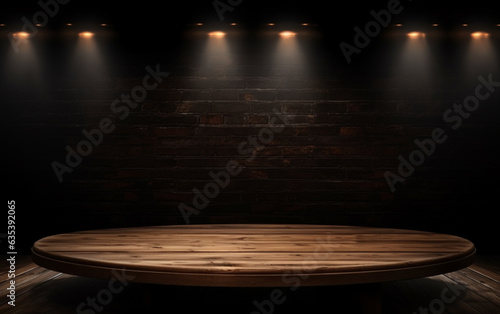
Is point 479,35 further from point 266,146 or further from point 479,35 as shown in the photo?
point 266,146

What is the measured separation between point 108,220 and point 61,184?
0.49 metres

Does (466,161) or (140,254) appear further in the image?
(466,161)

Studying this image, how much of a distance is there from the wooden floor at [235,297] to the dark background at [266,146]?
0.96 metres

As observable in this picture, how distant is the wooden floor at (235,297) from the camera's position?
7.09ft

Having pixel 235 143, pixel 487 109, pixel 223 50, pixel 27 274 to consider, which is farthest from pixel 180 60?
pixel 487 109

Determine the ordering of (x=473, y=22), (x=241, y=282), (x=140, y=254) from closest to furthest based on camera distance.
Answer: (x=241, y=282)
(x=140, y=254)
(x=473, y=22)

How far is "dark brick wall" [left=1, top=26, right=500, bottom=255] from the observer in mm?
3795

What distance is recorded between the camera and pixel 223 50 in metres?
3.87

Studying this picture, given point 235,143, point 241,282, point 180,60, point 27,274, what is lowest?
point 27,274

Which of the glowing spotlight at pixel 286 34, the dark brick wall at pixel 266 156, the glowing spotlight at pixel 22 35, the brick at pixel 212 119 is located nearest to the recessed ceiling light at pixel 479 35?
the dark brick wall at pixel 266 156

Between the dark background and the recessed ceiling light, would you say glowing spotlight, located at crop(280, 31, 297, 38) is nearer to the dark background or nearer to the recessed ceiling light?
the dark background

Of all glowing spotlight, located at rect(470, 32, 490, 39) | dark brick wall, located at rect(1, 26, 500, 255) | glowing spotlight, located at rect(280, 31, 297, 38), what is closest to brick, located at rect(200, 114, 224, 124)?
dark brick wall, located at rect(1, 26, 500, 255)

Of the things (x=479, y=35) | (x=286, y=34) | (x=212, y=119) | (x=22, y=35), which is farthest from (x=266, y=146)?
(x=22, y=35)

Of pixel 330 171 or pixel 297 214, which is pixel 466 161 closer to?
pixel 330 171
